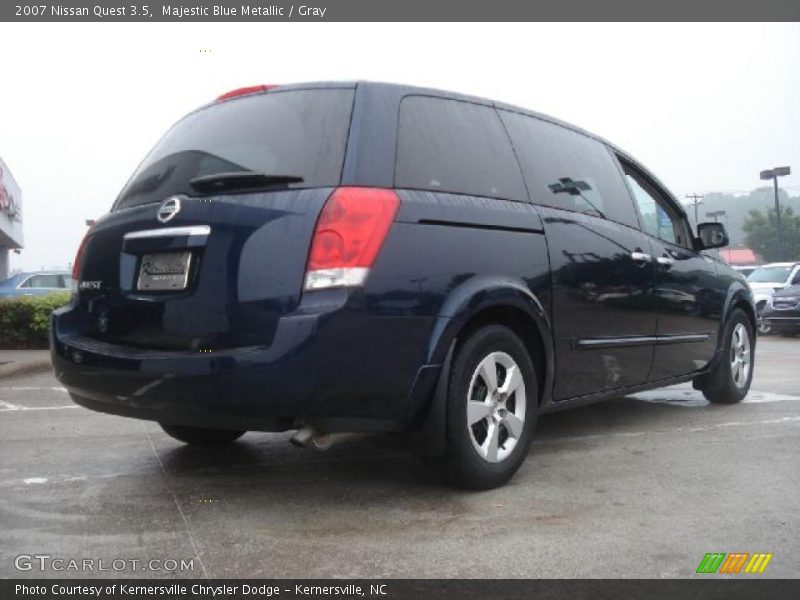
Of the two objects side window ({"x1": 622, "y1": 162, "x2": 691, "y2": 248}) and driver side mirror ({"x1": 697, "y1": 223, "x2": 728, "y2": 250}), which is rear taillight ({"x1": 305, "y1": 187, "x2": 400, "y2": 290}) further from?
driver side mirror ({"x1": 697, "y1": 223, "x2": 728, "y2": 250})

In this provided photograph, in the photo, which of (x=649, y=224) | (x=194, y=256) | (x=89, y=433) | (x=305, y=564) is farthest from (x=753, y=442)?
(x=89, y=433)

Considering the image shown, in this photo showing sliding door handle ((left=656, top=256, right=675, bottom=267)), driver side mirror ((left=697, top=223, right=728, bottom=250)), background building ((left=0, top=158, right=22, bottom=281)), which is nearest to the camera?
sliding door handle ((left=656, top=256, right=675, bottom=267))

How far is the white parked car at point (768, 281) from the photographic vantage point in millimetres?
17719

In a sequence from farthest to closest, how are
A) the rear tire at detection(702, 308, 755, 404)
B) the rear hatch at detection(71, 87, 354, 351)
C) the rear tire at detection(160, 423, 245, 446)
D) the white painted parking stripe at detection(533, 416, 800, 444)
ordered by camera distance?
the rear tire at detection(702, 308, 755, 404)
the white painted parking stripe at detection(533, 416, 800, 444)
the rear tire at detection(160, 423, 245, 446)
the rear hatch at detection(71, 87, 354, 351)

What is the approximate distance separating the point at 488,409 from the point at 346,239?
103cm

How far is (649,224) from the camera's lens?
509 cm

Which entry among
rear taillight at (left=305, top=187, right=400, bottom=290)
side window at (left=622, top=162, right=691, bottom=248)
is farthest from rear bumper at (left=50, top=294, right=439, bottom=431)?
side window at (left=622, top=162, right=691, bottom=248)

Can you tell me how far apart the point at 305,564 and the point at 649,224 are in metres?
3.40

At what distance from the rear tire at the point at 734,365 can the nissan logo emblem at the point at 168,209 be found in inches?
161

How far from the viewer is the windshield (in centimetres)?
1945

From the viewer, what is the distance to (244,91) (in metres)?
3.69
